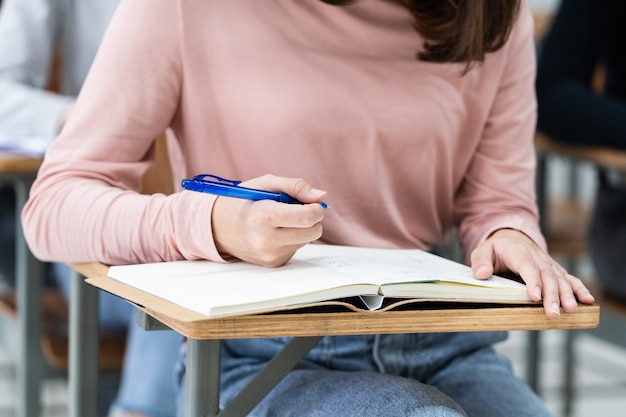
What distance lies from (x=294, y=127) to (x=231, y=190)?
284 mm

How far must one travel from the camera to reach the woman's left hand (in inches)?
39.7

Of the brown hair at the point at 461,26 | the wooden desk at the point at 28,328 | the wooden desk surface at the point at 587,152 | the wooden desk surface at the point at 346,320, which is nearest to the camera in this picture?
the wooden desk surface at the point at 346,320

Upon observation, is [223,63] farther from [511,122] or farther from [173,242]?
[511,122]

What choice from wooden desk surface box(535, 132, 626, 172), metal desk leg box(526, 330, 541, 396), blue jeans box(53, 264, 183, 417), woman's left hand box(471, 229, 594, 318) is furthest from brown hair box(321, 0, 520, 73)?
metal desk leg box(526, 330, 541, 396)

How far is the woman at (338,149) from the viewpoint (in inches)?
43.5

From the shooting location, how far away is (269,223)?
958 millimetres

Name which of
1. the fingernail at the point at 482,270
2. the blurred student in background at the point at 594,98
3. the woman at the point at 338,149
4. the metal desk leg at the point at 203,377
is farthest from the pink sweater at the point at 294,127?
the blurred student in background at the point at 594,98

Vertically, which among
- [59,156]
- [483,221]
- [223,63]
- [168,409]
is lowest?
[168,409]

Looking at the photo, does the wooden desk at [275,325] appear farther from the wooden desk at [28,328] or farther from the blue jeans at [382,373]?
the wooden desk at [28,328]

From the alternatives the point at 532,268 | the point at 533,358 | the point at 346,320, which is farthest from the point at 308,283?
the point at 533,358

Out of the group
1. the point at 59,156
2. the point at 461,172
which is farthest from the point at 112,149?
the point at 461,172

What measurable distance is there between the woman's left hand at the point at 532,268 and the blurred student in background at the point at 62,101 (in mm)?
609

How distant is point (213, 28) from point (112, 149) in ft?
0.63

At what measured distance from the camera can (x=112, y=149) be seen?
1210 mm
